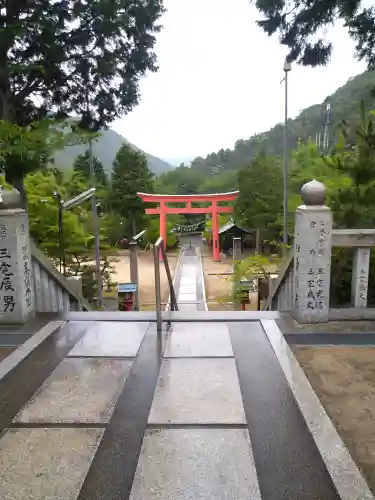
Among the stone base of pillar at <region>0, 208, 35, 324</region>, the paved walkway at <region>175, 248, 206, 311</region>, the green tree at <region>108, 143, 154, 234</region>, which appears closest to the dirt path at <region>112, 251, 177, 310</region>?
the paved walkway at <region>175, 248, 206, 311</region>

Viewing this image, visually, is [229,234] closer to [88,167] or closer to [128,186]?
[128,186]

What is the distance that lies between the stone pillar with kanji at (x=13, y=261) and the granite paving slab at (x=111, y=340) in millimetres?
769

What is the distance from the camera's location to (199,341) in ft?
11.3

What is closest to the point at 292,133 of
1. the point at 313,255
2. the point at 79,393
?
the point at 313,255

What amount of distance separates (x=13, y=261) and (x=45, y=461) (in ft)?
7.39

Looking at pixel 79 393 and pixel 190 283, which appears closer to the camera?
pixel 79 393

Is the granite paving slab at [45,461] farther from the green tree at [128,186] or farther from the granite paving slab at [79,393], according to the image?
the green tree at [128,186]

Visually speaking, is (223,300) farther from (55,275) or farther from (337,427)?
(337,427)

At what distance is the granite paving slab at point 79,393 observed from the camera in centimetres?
236

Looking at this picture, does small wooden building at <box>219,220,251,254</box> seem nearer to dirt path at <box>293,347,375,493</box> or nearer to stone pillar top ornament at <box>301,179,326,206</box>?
stone pillar top ornament at <box>301,179,326,206</box>

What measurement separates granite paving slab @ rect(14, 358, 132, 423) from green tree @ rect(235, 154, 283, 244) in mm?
20680

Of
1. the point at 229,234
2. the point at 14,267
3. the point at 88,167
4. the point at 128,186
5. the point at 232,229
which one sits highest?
the point at 88,167

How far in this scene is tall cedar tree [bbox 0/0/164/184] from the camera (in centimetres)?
858

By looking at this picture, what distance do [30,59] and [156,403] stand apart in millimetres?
9085
